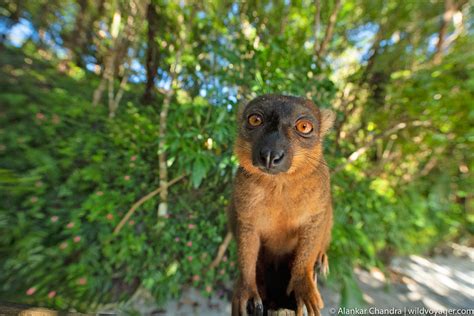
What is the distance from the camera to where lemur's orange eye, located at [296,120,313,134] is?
5.58 ft

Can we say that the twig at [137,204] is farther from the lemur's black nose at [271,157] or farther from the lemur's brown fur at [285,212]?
the lemur's black nose at [271,157]

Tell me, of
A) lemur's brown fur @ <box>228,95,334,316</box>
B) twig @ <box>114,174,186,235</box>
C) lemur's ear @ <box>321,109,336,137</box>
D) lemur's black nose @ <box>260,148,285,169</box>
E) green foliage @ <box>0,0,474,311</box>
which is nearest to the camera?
lemur's black nose @ <box>260,148,285,169</box>

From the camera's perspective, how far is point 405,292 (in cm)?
514

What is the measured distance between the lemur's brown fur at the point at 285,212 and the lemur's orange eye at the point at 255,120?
7 centimetres

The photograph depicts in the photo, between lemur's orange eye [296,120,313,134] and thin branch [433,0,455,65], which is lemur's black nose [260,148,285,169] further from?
thin branch [433,0,455,65]

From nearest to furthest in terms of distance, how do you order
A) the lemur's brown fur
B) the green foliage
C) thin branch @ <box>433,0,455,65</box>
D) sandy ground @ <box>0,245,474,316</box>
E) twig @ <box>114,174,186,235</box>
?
the lemur's brown fur < the green foliage < twig @ <box>114,174,186,235</box> < sandy ground @ <box>0,245,474,316</box> < thin branch @ <box>433,0,455,65</box>

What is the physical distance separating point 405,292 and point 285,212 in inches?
205

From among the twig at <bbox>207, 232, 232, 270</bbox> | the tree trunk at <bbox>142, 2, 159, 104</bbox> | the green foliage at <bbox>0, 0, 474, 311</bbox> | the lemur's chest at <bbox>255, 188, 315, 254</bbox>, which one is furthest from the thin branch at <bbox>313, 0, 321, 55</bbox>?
the twig at <bbox>207, 232, 232, 270</bbox>

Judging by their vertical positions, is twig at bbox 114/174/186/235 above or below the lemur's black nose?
below

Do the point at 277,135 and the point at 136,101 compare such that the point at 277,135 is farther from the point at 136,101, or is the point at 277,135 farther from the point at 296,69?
the point at 136,101

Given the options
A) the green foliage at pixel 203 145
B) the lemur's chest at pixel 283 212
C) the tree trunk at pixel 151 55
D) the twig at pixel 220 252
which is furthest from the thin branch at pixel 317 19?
the twig at pixel 220 252

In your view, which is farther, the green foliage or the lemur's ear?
the green foliage

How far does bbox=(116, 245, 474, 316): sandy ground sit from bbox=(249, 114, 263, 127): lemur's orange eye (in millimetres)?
3232

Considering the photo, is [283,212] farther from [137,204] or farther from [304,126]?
[137,204]
